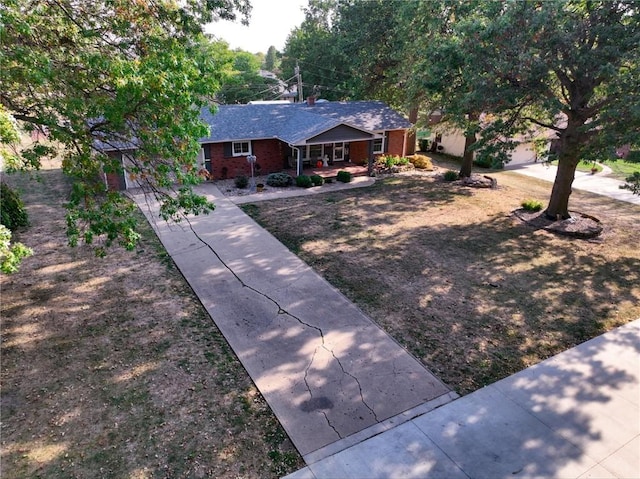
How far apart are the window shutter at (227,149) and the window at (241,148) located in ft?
0.65

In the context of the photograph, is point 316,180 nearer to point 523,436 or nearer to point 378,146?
point 378,146

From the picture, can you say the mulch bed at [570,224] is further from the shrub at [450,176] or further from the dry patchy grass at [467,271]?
the shrub at [450,176]

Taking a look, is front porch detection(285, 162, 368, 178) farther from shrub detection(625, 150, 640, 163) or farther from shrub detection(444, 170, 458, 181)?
shrub detection(625, 150, 640, 163)

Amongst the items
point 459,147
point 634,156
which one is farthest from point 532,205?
point 459,147

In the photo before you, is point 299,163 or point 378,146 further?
point 378,146

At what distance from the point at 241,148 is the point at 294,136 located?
3243 millimetres

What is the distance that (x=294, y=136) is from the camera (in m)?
21.7

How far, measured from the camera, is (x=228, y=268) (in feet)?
41.3

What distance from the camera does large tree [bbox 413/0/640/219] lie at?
39.3 ft

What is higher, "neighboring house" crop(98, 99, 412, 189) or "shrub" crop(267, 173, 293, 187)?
"neighboring house" crop(98, 99, 412, 189)

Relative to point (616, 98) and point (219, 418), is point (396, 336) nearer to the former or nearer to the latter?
point (219, 418)

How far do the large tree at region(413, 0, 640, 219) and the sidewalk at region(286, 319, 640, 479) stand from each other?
25.9ft

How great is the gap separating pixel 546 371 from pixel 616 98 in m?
9.84

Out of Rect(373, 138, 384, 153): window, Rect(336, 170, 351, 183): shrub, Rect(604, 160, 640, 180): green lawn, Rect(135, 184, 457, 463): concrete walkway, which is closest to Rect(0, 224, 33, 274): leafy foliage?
Rect(135, 184, 457, 463): concrete walkway
